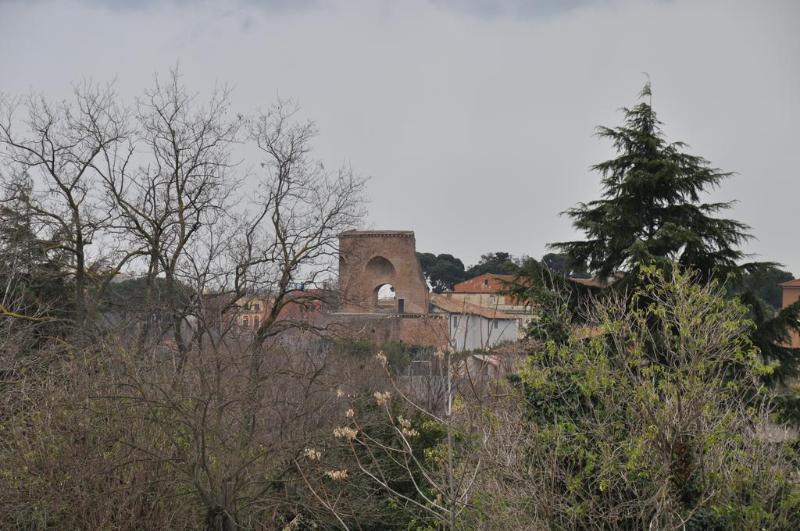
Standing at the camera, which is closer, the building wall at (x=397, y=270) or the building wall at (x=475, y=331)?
the building wall at (x=475, y=331)

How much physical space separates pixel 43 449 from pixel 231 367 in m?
2.23

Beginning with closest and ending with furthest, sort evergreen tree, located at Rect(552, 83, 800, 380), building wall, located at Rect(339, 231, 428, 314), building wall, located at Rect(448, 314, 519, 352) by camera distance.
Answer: building wall, located at Rect(448, 314, 519, 352), evergreen tree, located at Rect(552, 83, 800, 380), building wall, located at Rect(339, 231, 428, 314)

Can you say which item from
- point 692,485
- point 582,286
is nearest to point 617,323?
point 692,485

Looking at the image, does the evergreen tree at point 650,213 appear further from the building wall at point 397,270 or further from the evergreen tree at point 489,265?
the evergreen tree at point 489,265

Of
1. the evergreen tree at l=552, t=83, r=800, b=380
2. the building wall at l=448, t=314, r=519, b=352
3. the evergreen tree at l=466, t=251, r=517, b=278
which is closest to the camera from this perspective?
the building wall at l=448, t=314, r=519, b=352

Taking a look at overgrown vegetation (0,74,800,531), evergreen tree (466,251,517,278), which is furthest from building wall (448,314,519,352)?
evergreen tree (466,251,517,278)

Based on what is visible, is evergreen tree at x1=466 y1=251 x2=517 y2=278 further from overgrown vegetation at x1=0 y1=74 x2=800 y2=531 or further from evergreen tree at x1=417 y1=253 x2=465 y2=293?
overgrown vegetation at x1=0 y1=74 x2=800 y2=531

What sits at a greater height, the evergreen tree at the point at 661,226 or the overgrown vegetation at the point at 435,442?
the evergreen tree at the point at 661,226

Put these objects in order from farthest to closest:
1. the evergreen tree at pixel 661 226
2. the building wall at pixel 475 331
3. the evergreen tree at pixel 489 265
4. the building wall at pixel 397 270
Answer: the evergreen tree at pixel 489 265 < the building wall at pixel 397 270 < the evergreen tree at pixel 661 226 < the building wall at pixel 475 331

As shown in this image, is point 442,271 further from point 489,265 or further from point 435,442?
point 435,442

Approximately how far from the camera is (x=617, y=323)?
8.41 metres

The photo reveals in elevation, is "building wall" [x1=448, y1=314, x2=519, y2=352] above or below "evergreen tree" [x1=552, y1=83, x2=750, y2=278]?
below

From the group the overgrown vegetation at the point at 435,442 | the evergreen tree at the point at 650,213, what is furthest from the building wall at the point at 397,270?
the overgrown vegetation at the point at 435,442

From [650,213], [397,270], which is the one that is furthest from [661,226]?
[397,270]
